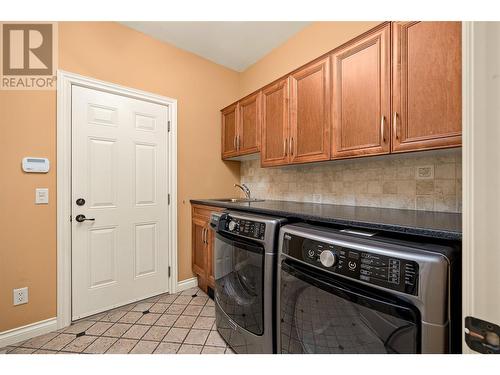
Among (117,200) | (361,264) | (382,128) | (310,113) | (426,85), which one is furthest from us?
(117,200)

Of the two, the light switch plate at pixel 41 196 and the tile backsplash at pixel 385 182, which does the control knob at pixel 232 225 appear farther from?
the light switch plate at pixel 41 196

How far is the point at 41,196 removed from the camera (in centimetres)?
169

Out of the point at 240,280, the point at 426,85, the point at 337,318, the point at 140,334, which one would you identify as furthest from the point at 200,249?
the point at 426,85

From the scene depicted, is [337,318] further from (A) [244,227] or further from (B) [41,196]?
(B) [41,196]

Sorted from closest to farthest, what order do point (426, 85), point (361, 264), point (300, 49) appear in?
point (361, 264) → point (426, 85) → point (300, 49)

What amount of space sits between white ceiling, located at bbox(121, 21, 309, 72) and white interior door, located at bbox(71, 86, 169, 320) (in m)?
0.72

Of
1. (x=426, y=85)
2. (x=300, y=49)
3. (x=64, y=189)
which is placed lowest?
(x=64, y=189)

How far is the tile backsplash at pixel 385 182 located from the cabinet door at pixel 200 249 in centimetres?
91

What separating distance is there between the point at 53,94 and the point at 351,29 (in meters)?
2.43

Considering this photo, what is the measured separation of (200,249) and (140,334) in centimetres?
87

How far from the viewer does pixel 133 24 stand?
209cm

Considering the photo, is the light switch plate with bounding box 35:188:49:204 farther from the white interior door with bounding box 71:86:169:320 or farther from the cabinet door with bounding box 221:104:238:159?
the cabinet door with bounding box 221:104:238:159
